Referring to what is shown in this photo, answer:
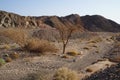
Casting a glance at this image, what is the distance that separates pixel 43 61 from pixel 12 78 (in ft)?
24.1

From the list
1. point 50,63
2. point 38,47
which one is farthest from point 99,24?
point 50,63

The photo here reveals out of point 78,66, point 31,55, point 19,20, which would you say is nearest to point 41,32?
point 19,20

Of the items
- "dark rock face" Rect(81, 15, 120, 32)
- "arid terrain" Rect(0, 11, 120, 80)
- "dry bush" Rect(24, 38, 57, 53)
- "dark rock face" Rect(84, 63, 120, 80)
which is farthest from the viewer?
"dark rock face" Rect(81, 15, 120, 32)

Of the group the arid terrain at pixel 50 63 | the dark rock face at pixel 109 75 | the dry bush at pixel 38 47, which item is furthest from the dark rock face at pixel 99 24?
the dark rock face at pixel 109 75

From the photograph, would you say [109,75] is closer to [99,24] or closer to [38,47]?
[38,47]

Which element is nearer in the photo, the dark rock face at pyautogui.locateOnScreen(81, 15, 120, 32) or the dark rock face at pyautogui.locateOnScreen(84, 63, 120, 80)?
the dark rock face at pyautogui.locateOnScreen(84, 63, 120, 80)

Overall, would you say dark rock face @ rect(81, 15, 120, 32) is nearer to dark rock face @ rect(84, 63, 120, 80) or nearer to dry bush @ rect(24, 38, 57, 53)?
dry bush @ rect(24, 38, 57, 53)

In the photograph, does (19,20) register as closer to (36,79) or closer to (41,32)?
(41,32)

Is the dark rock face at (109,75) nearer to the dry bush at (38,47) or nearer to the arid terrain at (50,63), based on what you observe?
the arid terrain at (50,63)

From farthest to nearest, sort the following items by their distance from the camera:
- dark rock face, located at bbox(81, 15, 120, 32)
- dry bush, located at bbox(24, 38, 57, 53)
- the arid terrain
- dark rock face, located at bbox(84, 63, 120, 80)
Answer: dark rock face, located at bbox(81, 15, 120, 32) < dry bush, located at bbox(24, 38, 57, 53) < the arid terrain < dark rock face, located at bbox(84, 63, 120, 80)

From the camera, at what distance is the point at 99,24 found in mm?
160875

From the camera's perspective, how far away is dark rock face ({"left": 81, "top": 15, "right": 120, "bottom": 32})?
520 feet

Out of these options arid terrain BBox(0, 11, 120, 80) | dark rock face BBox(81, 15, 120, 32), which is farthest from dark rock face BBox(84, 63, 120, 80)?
dark rock face BBox(81, 15, 120, 32)

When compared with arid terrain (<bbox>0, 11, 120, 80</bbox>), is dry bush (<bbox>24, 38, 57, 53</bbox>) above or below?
above
